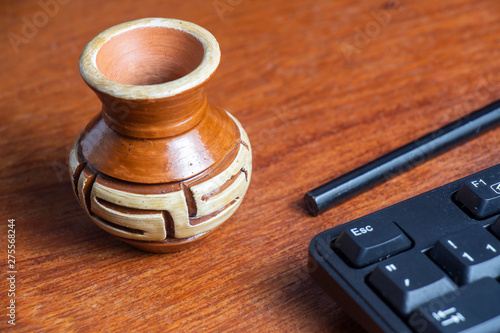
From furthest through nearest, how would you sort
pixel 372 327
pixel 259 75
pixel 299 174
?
pixel 259 75
pixel 299 174
pixel 372 327

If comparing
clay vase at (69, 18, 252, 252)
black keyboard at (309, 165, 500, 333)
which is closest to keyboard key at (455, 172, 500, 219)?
black keyboard at (309, 165, 500, 333)

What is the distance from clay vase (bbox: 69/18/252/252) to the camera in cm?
35

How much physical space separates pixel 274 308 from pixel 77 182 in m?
0.17

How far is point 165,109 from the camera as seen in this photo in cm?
34

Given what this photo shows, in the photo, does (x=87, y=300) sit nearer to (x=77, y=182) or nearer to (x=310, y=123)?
(x=77, y=182)

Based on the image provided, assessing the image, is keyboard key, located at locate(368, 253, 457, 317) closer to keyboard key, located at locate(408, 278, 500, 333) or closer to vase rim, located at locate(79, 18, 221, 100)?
keyboard key, located at locate(408, 278, 500, 333)

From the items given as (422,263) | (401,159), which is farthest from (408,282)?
(401,159)

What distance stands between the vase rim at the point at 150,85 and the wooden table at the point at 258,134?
5.5 inches

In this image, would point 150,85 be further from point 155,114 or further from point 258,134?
point 258,134

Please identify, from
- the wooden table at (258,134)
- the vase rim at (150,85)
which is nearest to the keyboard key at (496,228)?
the wooden table at (258,134)

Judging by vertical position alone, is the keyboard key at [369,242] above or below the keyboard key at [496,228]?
below

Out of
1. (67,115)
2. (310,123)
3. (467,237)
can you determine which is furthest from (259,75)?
(467,237)

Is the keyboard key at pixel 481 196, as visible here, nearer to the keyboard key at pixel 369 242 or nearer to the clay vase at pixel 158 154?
the keyboard key at pixel 369 242

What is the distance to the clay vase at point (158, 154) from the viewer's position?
A: 0.35 m
